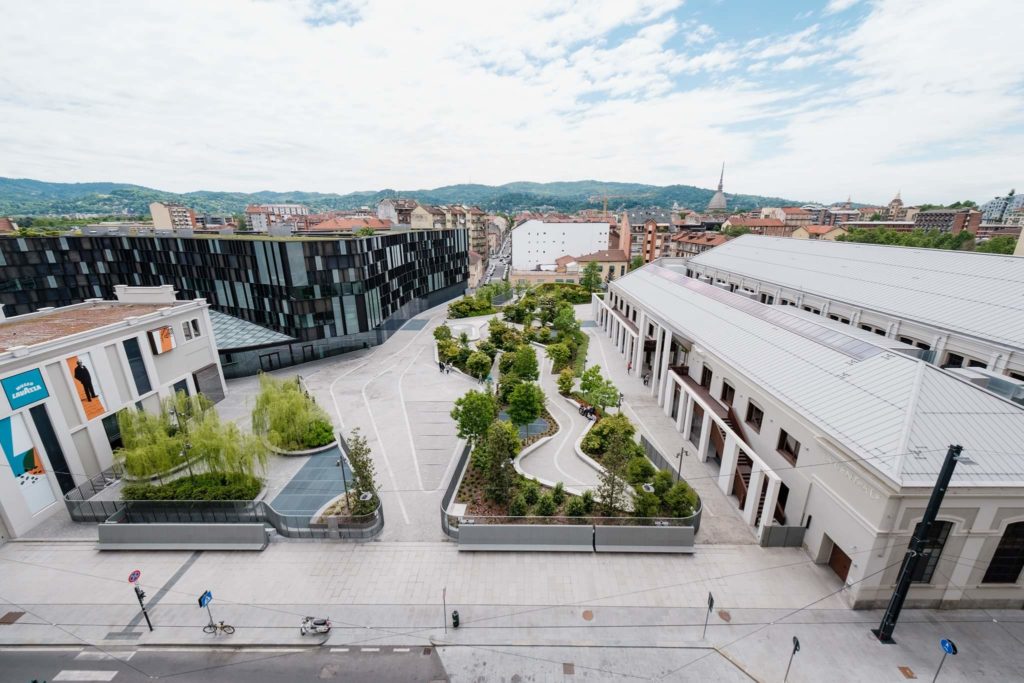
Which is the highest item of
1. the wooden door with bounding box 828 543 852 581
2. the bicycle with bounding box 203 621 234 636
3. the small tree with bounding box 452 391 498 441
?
the small tree with bounding box 452 391 498 441

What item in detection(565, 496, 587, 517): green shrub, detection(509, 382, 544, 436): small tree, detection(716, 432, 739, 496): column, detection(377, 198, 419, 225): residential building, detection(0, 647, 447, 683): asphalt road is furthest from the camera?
detection(377, 198, 419, 225): residential building

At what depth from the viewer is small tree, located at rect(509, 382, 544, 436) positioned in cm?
2808

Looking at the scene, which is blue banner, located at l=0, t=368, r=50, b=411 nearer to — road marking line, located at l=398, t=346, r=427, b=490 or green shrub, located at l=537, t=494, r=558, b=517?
road marking line, located at l=398, t=346, r=427, b=490

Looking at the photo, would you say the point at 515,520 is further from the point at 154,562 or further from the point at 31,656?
the point at 31,656

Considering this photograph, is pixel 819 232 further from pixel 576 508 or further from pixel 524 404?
pixel 576 508

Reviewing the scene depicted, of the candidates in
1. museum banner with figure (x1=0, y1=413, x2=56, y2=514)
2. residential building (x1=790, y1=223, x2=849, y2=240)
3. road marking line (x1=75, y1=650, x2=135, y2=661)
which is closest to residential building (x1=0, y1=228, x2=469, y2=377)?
museum banner with figure (x1=0, y1=413, x2=56, y2=514)

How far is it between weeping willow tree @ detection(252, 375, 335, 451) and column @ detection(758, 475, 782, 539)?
2706 cm

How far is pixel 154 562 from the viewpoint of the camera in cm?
2025

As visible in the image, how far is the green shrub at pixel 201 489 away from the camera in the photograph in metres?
22.6

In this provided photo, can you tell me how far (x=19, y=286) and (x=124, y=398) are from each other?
3627 centimetres

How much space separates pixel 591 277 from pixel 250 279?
5656cm

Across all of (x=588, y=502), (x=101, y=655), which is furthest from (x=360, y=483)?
(x=588, y=502)

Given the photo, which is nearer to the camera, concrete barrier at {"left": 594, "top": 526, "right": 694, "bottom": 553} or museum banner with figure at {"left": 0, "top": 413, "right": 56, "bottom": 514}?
concrete barrier at {"left": 594, "top": 526, "right": 694, "bottom": 553}

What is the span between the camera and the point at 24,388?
22.0m
